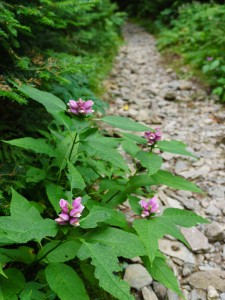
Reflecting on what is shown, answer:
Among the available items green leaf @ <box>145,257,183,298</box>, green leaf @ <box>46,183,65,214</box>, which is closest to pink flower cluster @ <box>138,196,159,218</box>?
green leaf @ <box>145,257,183,298</box>

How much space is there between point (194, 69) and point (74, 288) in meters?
5.35

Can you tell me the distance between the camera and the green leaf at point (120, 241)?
1517mm

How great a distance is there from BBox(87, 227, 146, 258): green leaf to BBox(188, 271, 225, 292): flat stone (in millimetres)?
1047

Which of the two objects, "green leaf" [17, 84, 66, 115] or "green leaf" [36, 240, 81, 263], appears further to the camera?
"green leaf" [17, 84, 66, 115]

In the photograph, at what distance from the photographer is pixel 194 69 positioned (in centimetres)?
615

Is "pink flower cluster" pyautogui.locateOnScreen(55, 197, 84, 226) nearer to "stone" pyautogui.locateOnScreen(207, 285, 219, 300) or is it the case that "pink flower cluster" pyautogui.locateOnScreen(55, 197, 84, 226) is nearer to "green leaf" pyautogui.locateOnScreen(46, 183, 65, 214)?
"green leaf" pyautogui.locateOnScreen(46, 183, 65, 214)

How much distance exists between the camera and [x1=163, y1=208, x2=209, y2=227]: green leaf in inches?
76.5

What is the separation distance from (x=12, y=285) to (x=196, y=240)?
160 centimetres

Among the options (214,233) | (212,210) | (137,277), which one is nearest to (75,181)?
(137,277)

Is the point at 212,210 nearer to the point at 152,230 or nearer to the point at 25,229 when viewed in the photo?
the point at 152,230

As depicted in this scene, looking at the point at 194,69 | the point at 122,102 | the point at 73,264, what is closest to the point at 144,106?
the point at 122,102

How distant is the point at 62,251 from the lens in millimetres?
1742

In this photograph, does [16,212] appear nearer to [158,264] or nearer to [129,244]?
[129,244]

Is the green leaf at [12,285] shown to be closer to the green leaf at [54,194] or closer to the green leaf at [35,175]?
the green leaf at [54,194]
